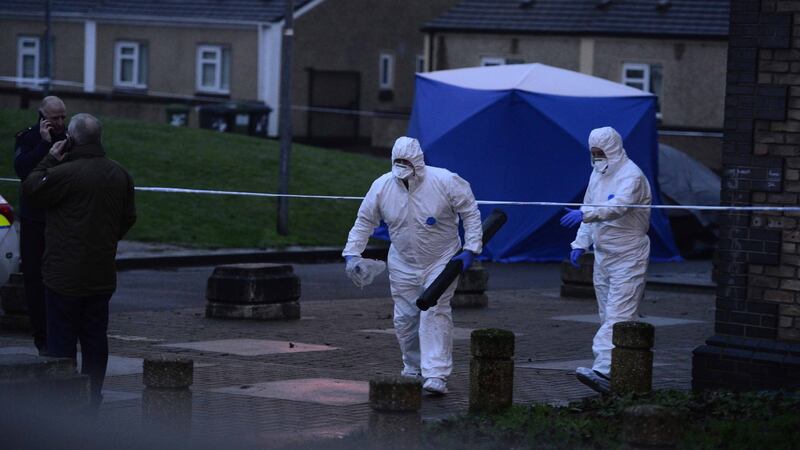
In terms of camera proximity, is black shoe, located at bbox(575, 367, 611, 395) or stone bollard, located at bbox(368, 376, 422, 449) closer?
stone bollard, located at bbox(368, 376, 422, 449)

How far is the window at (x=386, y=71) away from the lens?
47.5 m

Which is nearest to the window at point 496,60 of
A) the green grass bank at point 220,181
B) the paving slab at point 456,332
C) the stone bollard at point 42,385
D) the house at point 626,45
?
the house at point 626,45

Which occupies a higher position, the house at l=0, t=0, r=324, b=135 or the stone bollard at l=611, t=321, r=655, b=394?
the house at l=0, t=0, r=324, b=135

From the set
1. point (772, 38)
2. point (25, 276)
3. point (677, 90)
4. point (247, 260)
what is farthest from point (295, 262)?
point (677, 90)

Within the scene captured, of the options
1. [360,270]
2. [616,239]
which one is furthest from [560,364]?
[360,270]

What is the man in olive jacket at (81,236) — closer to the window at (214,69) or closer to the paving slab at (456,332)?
the paving slab at (456,332)

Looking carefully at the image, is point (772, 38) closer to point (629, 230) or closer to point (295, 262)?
point (629, 230)

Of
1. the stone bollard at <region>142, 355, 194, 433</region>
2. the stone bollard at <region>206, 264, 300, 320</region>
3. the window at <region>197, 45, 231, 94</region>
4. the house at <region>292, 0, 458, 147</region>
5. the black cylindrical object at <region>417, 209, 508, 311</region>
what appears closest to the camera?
the stone bollard at <region>142, 355, 194, 433</region>

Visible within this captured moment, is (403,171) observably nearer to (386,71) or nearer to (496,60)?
(496,60)

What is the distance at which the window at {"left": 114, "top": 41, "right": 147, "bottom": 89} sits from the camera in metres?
45.6

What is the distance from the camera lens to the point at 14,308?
13297 millimetres

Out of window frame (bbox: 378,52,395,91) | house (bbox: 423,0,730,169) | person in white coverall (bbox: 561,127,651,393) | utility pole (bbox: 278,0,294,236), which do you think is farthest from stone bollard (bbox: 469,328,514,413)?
window frame (bbox: 378,52,395,91)

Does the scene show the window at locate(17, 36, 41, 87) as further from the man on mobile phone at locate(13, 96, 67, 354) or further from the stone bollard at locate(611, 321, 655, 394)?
the stone bollard at locate(611, 321, 655, 394)

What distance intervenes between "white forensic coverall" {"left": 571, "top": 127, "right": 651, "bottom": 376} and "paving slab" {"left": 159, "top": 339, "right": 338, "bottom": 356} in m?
2.72
